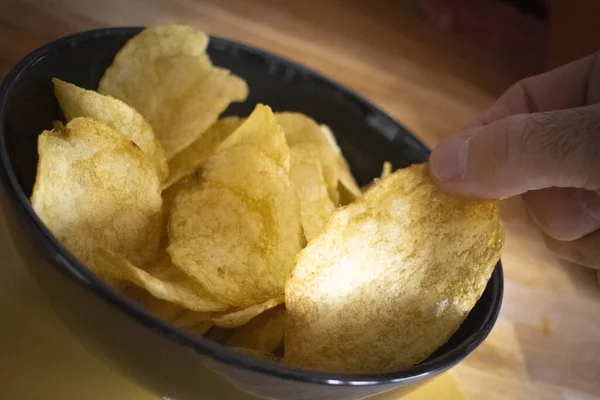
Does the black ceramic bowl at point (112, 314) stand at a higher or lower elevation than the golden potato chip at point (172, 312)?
higher

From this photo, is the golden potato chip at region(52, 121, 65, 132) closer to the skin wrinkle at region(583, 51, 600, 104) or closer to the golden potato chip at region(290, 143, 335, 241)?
the golden potato chip at region(290, 143, 335, 241)

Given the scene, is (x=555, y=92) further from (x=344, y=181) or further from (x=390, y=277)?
(x=390, y=277)

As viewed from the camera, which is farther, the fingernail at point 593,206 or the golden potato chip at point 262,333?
the fingernail at point 593,206

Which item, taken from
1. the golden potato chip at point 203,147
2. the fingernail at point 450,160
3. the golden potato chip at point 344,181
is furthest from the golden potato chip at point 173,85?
the fingernail at point 450,160

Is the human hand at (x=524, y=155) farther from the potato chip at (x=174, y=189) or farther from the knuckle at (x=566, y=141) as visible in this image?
the potato chip at (x=174, y=189)

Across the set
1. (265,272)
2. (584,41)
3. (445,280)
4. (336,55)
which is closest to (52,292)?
(265,272)

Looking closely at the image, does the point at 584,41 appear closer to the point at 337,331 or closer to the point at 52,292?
the point at 337,331

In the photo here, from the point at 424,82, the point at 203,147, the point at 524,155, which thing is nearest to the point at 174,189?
the point at 203,147

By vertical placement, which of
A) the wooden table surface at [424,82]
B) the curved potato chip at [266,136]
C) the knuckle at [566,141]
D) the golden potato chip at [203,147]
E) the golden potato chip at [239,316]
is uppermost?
the knuckle at [566,141]
